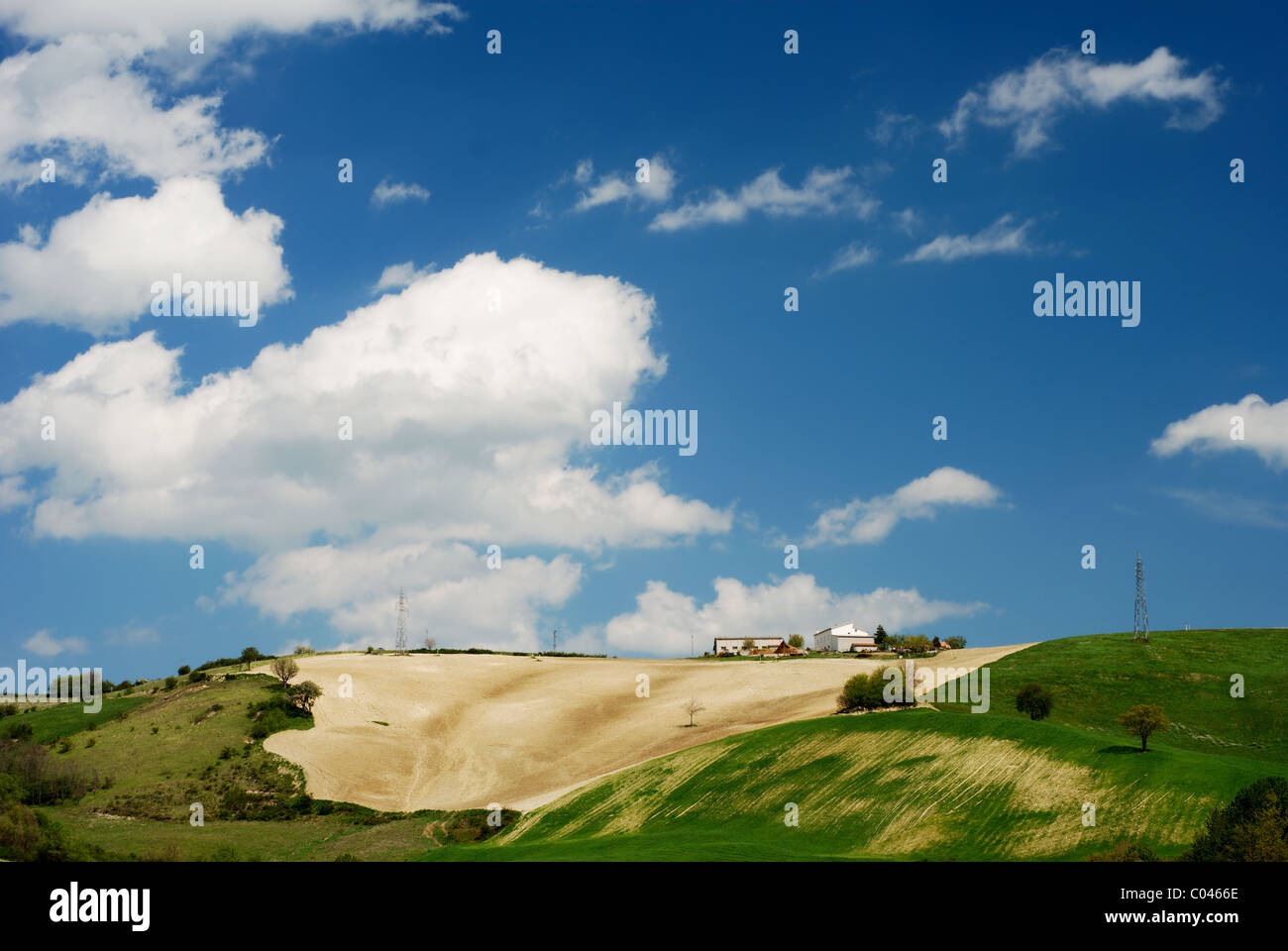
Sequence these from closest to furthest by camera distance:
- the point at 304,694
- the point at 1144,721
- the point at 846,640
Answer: the point at 1144,721, the point at 304,694, the point at 846,640

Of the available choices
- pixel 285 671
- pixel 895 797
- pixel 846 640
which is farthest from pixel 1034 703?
pixel 846 640

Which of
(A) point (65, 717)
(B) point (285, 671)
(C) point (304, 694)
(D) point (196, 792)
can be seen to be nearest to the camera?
(D) point (196, 792)

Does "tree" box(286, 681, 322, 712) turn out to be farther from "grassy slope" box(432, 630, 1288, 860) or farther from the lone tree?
the lone tree

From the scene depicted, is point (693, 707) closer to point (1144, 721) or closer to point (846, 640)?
point (1144, 721)

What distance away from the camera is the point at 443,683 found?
135m

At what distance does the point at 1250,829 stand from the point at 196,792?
8641 centimetres

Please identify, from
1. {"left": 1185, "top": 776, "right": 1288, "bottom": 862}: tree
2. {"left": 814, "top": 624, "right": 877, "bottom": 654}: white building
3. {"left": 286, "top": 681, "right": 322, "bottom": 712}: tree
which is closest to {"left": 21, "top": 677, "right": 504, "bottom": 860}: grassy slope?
{"left": 286, "top": 681, "right": 322, "bottom": 712}: tree

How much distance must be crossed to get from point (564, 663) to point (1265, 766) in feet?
382

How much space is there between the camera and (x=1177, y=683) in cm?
10275

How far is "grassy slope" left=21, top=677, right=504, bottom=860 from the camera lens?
241 ft

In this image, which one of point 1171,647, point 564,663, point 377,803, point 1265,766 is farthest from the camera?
point 564,663

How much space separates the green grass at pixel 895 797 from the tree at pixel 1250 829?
3813mm
